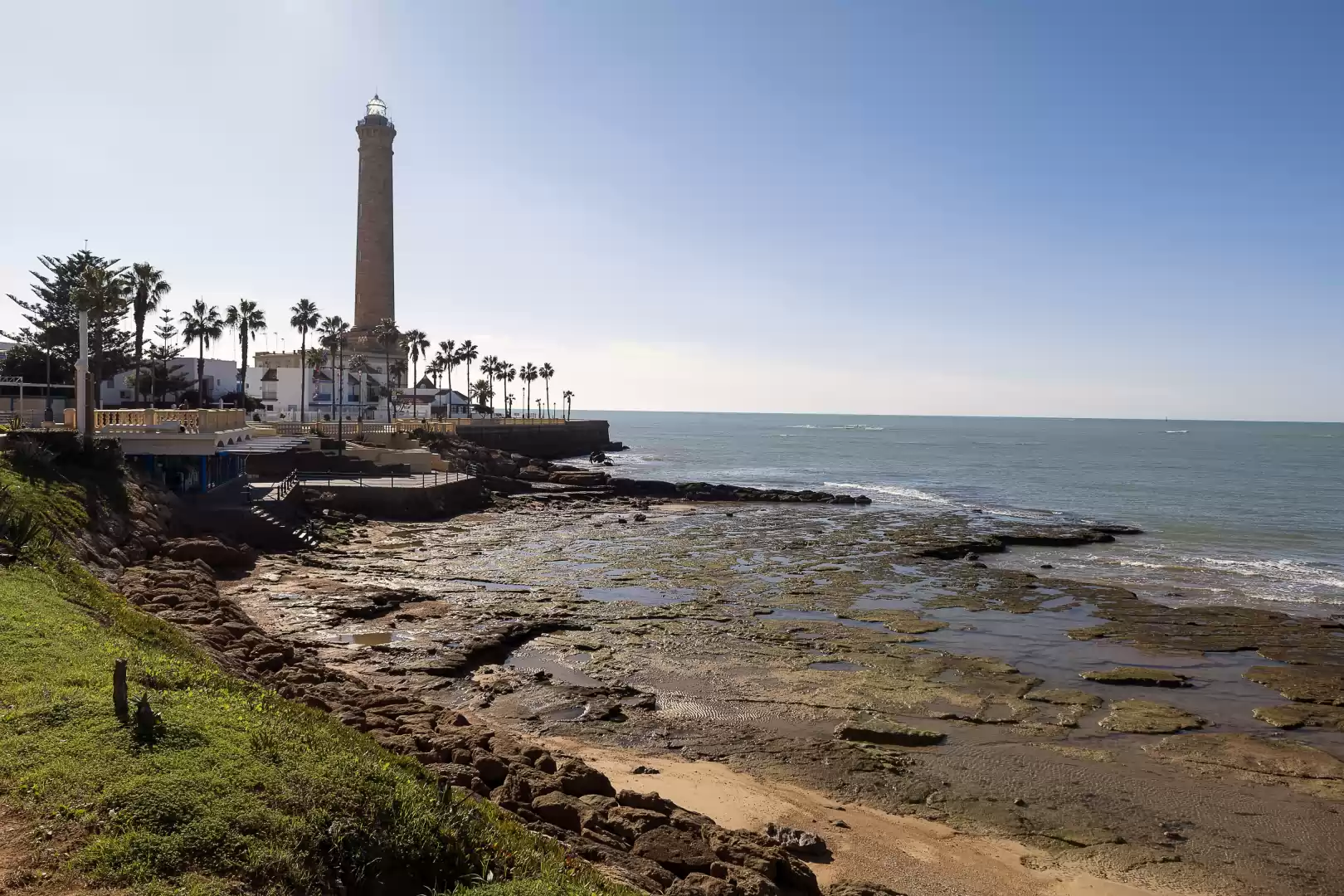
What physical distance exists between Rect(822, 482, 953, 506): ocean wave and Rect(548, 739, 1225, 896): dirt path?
51.8 m

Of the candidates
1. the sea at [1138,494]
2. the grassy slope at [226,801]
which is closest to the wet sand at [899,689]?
the grassy slope at [226,801]

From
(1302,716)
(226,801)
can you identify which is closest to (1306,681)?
(1302,716)

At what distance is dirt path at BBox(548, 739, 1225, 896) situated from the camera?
38.2 feet

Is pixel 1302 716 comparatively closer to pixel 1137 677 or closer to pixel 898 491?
pixel 1137 677

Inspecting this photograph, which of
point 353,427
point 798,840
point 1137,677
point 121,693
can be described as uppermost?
point 353,427

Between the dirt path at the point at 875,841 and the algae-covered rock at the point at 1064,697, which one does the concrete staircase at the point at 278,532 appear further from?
the algae-covered rock at the point at 1064,697

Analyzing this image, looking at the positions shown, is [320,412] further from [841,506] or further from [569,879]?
[569,879]

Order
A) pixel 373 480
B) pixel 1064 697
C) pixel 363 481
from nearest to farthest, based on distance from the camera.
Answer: pixel 1064 697 < pixel 363 481 < pixel 373 480

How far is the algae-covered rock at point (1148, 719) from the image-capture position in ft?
57.7

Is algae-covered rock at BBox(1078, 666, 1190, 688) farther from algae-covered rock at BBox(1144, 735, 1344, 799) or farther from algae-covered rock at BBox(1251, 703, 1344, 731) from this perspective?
algae-covered rock at BBox(1144, 735, 1344, 799)

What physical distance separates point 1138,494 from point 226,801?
76834mm

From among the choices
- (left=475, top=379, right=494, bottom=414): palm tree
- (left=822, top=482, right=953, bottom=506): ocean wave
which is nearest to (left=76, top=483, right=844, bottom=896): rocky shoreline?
(left=822, top=482, right=953, bottom=506): ocean wave

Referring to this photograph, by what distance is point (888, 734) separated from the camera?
16.8 meters

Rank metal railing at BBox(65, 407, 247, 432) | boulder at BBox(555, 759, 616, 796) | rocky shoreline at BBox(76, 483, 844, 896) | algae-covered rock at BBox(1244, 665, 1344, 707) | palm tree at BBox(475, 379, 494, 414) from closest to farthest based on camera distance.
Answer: rocky shoreline at BBox(76, 483, 844, 896)
boulder at BBox(555, 759, 616, 796)
algae-covered rock at BBox(1244, 665, 1344, 707)
metal railing at BBox(65, 407, 247, 432)
palm tree at BBox(475, 379, 494, 414)
